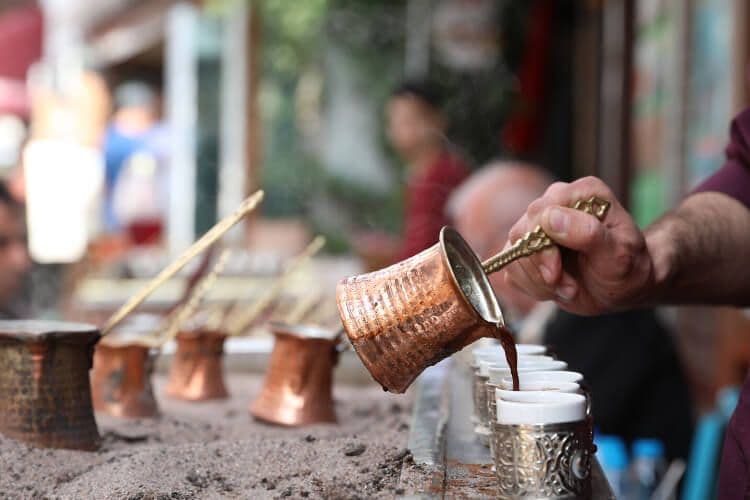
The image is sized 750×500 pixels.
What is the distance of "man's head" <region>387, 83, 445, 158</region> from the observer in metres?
6.09

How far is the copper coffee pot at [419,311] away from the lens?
142 cm

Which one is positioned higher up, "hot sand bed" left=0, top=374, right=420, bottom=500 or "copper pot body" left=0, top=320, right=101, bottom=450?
"copper pot body" left=0, top=320, right=101, bottom=450

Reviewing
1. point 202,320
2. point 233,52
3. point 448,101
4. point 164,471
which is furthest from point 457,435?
point 233,52

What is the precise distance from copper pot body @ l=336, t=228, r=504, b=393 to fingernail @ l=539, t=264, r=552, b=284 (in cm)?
26

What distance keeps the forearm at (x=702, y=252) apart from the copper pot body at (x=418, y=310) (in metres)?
0.54

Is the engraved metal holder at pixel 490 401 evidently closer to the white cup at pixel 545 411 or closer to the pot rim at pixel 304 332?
the white cup at pixel 545 411

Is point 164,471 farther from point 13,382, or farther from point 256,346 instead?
point 256,346

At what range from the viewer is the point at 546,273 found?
178cm

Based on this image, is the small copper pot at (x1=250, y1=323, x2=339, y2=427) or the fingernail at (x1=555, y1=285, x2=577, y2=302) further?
the small copper pot at (x1=250, y1=323, x2=339, y2=427)

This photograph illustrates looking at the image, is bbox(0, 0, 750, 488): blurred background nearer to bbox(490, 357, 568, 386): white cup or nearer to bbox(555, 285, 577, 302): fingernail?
bbox(555, 285, 577, 302): fingernail

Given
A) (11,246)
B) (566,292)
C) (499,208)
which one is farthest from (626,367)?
(11,246)

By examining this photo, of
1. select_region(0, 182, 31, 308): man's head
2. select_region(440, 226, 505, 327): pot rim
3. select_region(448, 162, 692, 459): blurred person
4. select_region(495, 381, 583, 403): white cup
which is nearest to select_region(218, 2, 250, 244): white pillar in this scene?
select_region(0, 182, 31, 308): man's head

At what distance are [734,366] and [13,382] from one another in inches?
127

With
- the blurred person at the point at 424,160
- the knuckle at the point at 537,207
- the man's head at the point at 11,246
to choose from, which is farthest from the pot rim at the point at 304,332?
the blurred person at the point at 424,160
